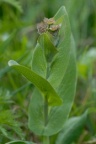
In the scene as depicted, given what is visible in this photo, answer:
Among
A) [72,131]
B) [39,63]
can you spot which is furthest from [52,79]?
[72,131]

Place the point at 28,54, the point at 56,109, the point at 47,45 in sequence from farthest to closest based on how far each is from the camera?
1. the point at 28,54
2. the point at 56,109
3. the point at 47,45

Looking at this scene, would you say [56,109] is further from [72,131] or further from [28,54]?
[28,54]

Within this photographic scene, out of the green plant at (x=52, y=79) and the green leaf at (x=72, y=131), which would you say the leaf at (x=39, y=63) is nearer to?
the green plant at (x=52, y=79)

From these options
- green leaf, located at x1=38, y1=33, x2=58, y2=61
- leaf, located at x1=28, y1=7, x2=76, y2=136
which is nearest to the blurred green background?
leaf, located at x1=28, y1=7, x2=76, y2=136

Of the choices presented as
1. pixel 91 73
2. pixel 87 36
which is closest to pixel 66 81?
pixel 91 73

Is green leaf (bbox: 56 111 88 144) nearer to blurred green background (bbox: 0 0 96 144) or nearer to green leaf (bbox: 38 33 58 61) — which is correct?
blurred green background (bbox: 0 0 96 144)

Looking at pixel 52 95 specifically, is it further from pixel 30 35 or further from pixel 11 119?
pixel 30 35

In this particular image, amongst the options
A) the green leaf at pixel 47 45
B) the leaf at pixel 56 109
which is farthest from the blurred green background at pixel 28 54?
the green leaf at pixel 47 45
